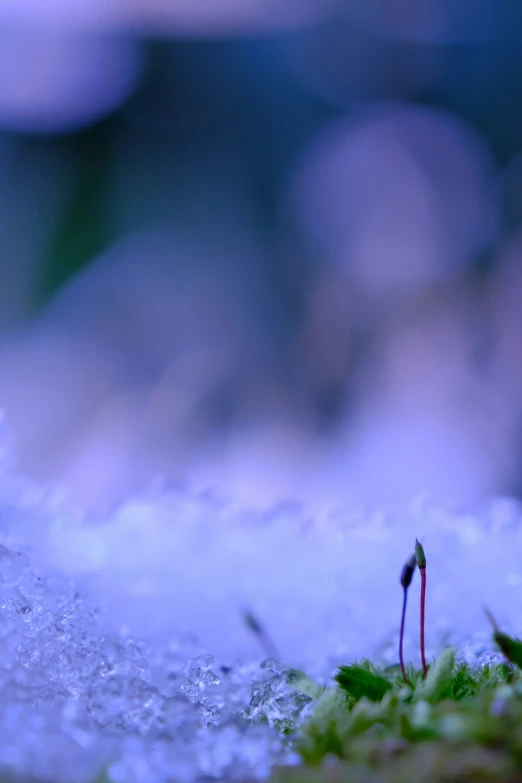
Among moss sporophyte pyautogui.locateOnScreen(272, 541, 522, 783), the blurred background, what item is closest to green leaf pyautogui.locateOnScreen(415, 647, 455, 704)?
moss sporophyte pyautogui.locateOnScreen(272, 541, 522, 783)

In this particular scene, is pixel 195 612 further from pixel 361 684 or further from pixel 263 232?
pixel 263 232

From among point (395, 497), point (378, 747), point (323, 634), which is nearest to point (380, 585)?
point (323, 634)

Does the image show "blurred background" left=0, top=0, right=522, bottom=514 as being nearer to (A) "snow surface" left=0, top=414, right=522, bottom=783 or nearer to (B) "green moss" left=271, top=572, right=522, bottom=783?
(A) "snow surface" left=0, top=414, right=522, bottom=783

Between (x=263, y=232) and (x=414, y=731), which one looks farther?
(x=263, y=232)

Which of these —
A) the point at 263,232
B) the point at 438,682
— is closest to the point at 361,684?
the point at 438,682

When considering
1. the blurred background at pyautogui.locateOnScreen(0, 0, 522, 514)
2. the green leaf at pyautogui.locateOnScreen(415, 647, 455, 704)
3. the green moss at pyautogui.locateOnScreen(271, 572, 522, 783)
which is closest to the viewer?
the green moss at pyautogui.locateOnScreen(271, 572, 522, 783)

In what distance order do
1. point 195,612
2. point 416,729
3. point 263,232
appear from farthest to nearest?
point 263,232
point 195,612
point 416,729

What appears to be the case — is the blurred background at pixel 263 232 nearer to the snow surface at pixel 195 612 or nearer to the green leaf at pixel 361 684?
the snow surface at pixel 195 612

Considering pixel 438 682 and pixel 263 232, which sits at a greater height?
pixel 263 232
